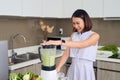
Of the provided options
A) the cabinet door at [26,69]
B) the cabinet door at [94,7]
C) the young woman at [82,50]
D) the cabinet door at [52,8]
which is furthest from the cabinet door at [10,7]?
the cabinet door at [94,7]

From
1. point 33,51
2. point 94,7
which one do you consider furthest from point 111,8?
point 33,51

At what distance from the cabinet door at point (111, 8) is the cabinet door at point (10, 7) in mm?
1277

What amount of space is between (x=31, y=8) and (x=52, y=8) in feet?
1.71

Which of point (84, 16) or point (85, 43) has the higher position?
point (84, 16)

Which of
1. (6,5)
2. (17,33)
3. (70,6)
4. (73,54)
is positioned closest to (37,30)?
(17,33)

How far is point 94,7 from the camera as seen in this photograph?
2883 millimetres

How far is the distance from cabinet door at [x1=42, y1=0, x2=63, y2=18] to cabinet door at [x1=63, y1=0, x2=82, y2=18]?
0.08 meters

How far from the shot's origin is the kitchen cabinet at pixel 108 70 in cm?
251

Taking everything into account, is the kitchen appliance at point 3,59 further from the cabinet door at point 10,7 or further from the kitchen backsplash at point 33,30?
the kitchen backsplash at point 33,30

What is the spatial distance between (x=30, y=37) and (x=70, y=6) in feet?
2.85

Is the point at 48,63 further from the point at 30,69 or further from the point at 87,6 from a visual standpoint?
the point at 87,6

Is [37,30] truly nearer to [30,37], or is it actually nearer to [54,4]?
[30,37]

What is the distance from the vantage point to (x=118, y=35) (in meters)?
3.04

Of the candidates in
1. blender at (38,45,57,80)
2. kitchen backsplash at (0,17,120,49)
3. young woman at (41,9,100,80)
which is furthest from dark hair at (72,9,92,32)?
kitchen backsplash at (0,17,120,49)
